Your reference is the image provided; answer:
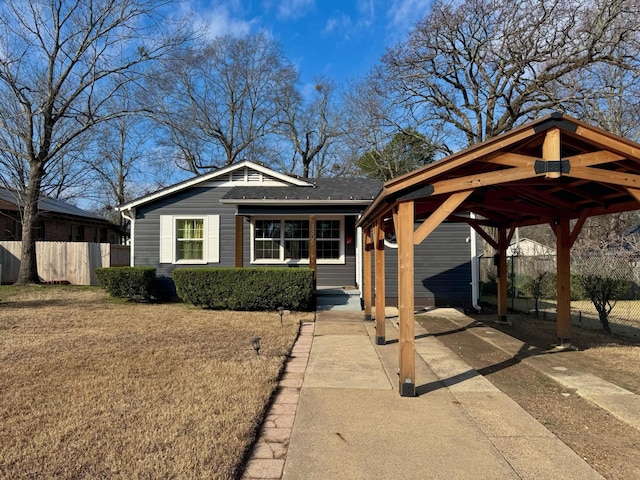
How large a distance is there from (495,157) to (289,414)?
3.33m

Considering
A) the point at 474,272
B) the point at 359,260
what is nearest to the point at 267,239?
the point at 359,260

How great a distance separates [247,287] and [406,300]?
6.22 meters

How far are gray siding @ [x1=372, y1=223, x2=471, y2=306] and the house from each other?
0.09 ft

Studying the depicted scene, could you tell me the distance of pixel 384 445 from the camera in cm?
328

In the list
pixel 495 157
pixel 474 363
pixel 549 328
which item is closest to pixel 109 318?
pixel 474 363

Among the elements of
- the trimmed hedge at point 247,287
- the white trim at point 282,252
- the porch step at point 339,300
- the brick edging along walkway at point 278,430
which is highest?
the white trim at point 282,252

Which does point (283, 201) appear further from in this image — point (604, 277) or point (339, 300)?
point (604, 277)

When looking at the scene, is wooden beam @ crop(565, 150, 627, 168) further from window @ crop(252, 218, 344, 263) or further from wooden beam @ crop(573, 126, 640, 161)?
window @ crop(252, 218, 344, 263)

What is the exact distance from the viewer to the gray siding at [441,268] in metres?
12.0

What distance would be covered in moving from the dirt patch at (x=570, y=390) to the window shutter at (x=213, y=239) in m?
6.37

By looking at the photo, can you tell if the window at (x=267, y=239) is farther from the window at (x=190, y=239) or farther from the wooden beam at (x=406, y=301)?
the wooden beam at (x=406, y=301)

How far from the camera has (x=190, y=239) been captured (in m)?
12.5

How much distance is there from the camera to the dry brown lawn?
291cm

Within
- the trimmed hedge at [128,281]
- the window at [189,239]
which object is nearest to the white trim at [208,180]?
the window at [189,239]
